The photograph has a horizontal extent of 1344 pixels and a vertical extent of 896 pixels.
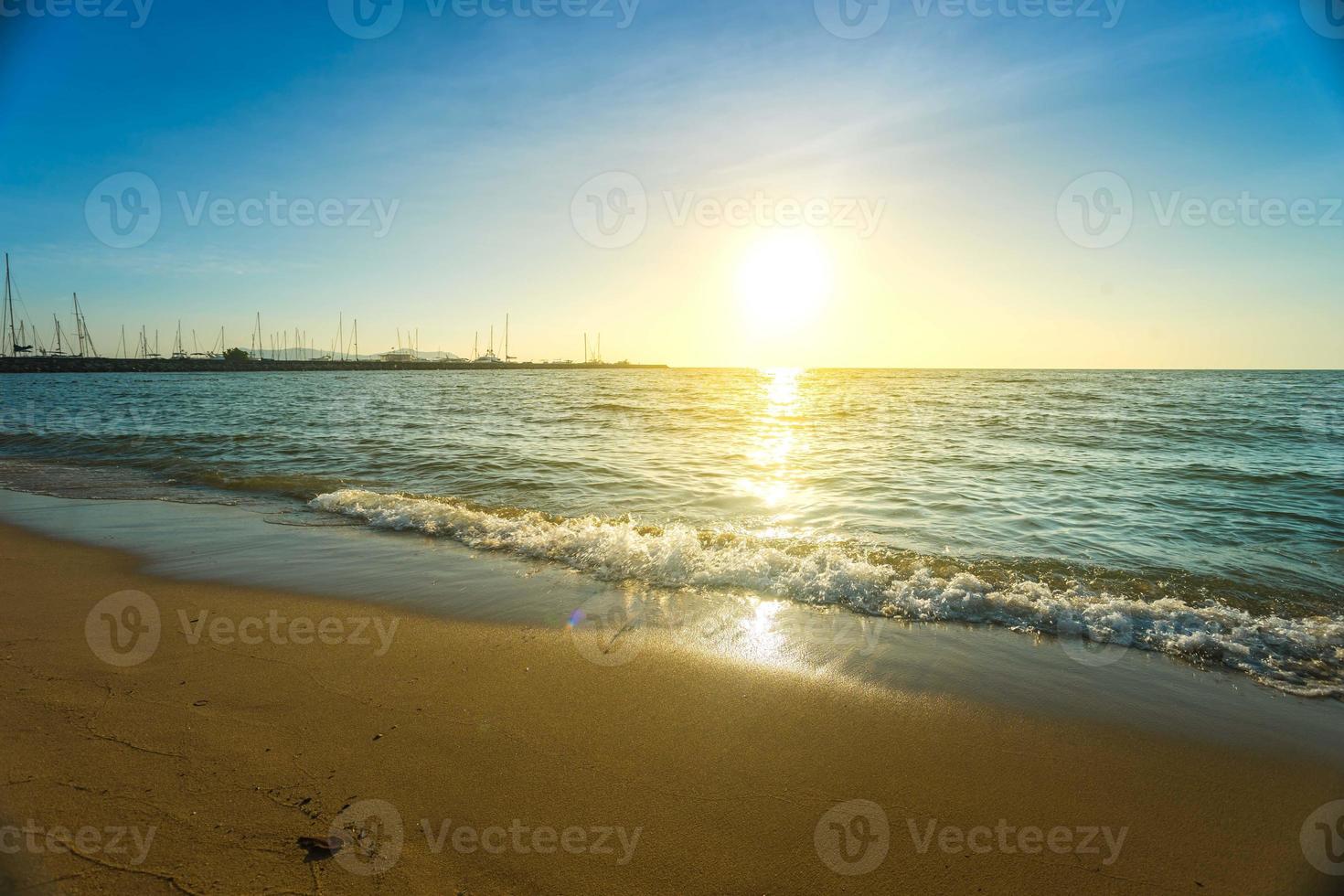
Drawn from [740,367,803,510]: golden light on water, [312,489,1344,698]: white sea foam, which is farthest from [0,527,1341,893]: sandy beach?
[740,367,803,510]: golden light on water

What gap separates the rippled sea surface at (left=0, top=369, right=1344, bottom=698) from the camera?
234 inches

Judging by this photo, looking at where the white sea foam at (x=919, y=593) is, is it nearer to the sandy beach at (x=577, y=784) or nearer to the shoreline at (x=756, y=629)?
the shoreline at (x=756, y=629)

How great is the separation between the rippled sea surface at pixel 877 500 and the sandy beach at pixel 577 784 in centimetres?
215

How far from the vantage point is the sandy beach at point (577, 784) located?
2623 millimetres

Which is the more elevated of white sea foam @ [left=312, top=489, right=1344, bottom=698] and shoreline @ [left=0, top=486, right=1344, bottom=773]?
white sea foam @ [left=312, top=489, right=1344, bottom=698]

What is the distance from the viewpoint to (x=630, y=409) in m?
30.3

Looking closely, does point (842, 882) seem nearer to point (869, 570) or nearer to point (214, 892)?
point (214, 892)

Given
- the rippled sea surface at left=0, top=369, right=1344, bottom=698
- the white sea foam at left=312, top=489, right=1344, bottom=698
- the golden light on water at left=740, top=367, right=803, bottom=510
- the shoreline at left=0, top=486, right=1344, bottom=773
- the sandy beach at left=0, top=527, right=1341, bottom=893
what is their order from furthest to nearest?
the golden light on water at left=740, top=367, right=803, bottom=510 < the rippled sea surface at left=0, top=369, right=1344, bottom=698 < the white sea foam at left=312, top=489, right=1344, bottom=698 < the shoreline at left=0, top=486, right=1344, bottom=773 < the sandy beach at left=0, top=527, right=1341, bottom=893

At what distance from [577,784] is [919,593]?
4.18 metres

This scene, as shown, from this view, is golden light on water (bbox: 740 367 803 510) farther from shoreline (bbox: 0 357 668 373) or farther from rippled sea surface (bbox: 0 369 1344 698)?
shoreline (bbox: 0 357 668 373)

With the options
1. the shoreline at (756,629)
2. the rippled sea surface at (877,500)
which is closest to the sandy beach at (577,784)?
the shoreline at (756,629)

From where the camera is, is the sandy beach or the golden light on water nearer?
the sandy beach

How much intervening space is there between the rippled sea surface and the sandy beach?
84.6 inches

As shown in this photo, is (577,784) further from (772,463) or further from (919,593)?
(772,463)
